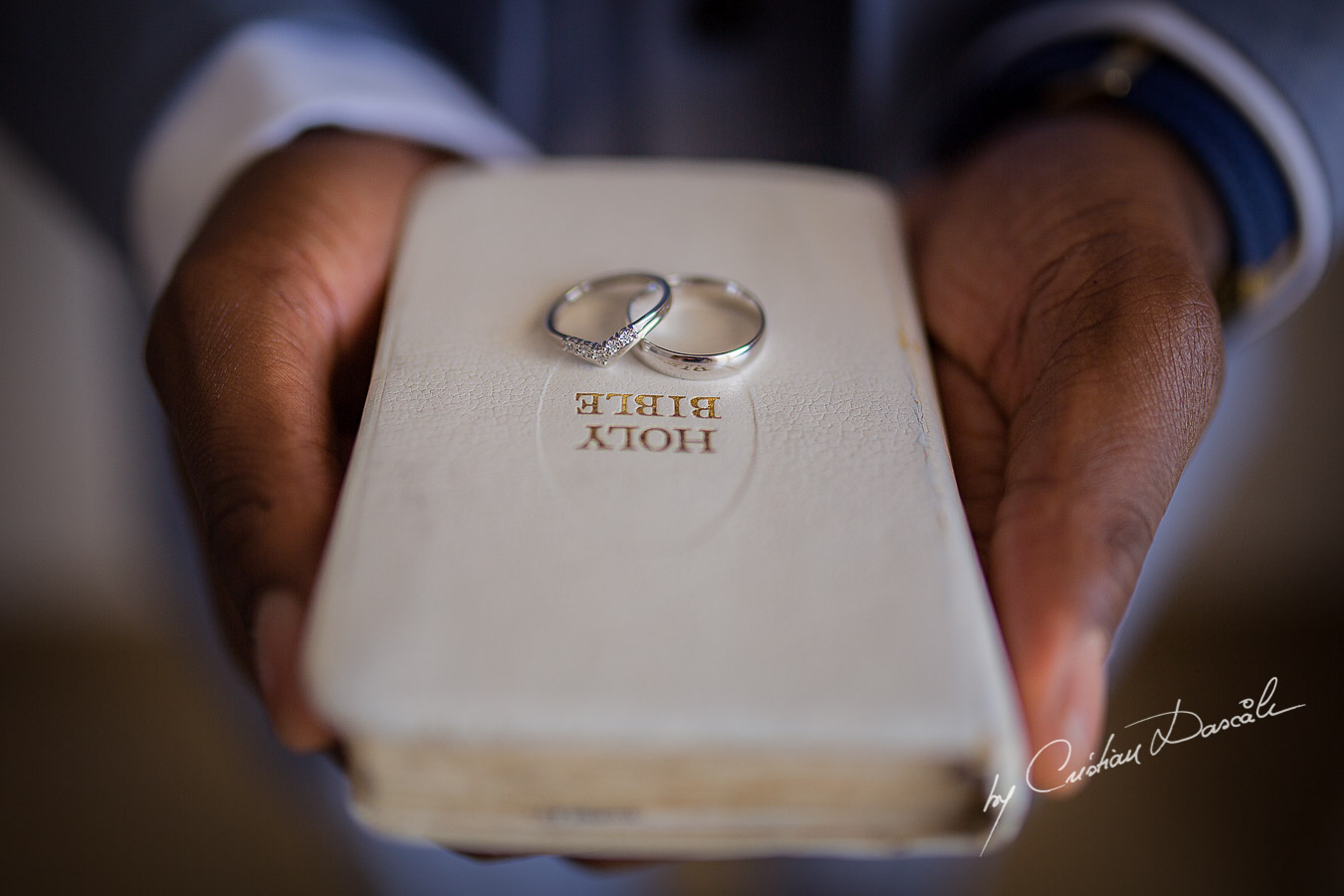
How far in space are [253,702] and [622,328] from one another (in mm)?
546

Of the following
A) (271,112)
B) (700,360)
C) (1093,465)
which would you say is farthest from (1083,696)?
(271,112)

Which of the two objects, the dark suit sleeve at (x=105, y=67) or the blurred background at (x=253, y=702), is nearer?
the dark suit sleeve at (x=105, y=67)

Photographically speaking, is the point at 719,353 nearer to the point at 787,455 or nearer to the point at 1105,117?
the point at 787,455

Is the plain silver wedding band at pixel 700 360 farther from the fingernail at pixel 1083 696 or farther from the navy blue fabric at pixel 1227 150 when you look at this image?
the navy blue fabric at pixel 1227 150

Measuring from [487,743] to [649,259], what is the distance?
325 millimetres

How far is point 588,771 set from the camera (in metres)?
0.39

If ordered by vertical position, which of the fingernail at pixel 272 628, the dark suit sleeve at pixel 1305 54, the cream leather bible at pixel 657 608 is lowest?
the fingernail at pixel 272 628

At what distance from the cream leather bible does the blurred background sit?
0.47 metres

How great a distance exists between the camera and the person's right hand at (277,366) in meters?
0.44

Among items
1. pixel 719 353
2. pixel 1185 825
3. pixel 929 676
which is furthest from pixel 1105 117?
pixel 1185 825

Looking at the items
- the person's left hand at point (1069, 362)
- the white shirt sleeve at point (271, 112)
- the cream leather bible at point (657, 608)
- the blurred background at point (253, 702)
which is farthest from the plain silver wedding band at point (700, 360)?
the blurred background at point (253, 702)

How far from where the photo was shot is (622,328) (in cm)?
53

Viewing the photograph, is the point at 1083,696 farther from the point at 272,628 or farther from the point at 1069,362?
the point at 272,628

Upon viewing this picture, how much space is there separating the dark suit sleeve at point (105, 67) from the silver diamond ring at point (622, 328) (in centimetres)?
39
